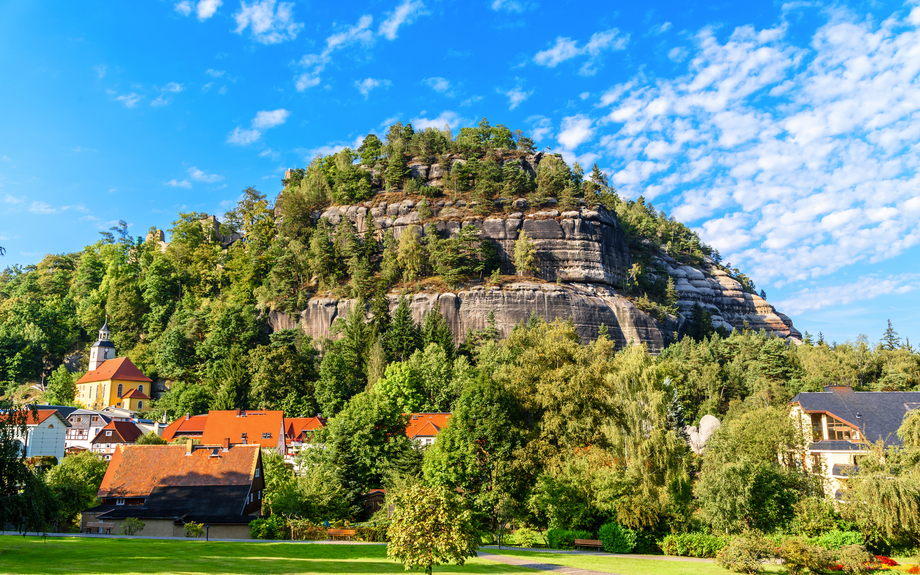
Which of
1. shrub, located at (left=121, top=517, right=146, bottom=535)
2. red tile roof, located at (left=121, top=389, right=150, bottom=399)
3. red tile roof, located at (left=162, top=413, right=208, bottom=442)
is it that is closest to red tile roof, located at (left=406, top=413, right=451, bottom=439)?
red tile roof, located at (left=162, top=413, right=208, bottom=442)

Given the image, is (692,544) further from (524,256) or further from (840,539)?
(524,256)

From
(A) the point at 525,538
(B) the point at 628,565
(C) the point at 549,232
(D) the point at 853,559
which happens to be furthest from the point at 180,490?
(C) the point at 549,232

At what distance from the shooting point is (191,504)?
37.7 m

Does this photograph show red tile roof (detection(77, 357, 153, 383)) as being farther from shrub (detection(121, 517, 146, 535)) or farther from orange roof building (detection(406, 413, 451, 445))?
shrub (detection(121, 517, 146, 535))

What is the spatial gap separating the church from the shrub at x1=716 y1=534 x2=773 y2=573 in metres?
77.6

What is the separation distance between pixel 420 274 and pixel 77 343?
6287 centimetres

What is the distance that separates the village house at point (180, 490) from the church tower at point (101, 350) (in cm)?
5319

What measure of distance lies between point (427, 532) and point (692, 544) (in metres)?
18.6

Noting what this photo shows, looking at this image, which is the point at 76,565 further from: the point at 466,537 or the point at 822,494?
the point at 822,494

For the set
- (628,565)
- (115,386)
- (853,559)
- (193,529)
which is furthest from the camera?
(115,386)

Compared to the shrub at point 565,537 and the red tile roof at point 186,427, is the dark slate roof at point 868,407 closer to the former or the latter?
the shrub at point 565,537

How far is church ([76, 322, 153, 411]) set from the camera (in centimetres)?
7900

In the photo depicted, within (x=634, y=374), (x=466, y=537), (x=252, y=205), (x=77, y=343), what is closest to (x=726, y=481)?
(x=634, y=374)

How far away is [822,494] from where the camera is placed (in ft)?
117
